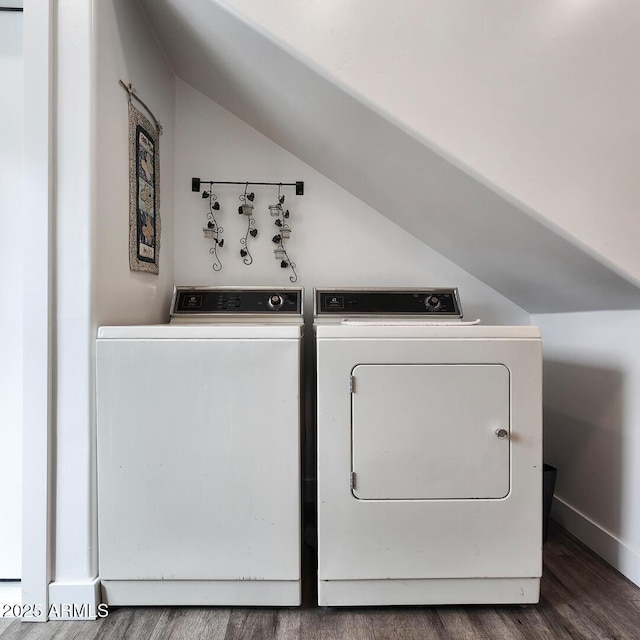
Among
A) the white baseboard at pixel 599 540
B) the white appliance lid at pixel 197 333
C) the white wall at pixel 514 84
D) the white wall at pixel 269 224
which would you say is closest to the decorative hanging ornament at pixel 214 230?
the white wall at pixel 269 224

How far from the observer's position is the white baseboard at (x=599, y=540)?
1.53 meters

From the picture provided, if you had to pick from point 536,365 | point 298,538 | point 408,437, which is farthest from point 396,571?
point 536,365

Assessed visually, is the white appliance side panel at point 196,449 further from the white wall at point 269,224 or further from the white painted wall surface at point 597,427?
the white painted wall surface at point 597,427

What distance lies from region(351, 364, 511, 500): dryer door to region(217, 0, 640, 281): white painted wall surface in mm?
651

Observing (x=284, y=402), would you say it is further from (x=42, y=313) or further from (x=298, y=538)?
(x=42, y=313)

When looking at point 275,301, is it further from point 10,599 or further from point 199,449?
point 10,599

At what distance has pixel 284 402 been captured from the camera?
→ 53.2 inches

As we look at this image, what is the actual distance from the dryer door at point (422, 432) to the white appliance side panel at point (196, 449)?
0.25 meters

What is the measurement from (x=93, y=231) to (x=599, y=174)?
1.71 metres

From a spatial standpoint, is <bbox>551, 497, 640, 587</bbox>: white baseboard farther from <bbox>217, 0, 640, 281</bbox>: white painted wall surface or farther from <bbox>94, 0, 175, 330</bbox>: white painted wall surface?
<bbox>94, 0, 175, 330</bbox>: white painted wall surface

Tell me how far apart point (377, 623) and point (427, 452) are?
59 cm

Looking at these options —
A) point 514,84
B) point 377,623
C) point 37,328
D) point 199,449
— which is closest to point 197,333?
point 199,449

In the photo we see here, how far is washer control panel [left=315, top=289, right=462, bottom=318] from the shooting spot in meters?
2.00

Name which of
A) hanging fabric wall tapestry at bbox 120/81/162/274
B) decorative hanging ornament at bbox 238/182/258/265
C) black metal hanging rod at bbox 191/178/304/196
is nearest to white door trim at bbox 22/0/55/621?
hanging fabric wall tapestry at bbox 120/81/162/274
